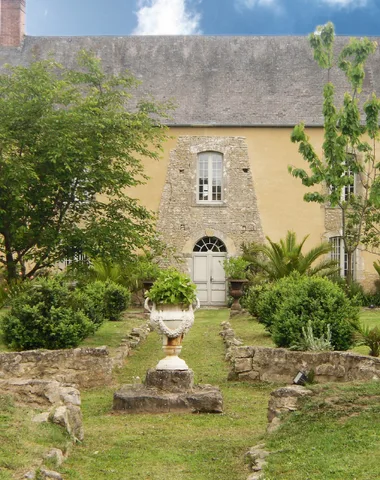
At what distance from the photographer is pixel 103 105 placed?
16.3 metres

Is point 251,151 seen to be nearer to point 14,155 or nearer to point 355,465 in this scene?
point 14,155

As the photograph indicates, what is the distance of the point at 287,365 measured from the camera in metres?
11.2

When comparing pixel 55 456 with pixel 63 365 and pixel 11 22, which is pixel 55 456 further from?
pixel 11 22

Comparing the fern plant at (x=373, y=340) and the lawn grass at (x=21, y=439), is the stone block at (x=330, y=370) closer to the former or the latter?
the fern plant at (x=373, y=340)

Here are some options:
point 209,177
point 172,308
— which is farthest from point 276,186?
point 172,308

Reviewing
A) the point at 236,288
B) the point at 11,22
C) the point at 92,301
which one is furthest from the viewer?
the point at 11,22

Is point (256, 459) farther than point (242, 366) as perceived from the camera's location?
No

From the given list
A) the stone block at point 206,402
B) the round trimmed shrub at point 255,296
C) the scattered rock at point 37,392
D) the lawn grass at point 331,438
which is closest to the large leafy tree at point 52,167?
the round trimmed shrub at point 255,296

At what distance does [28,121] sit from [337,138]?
292 inches

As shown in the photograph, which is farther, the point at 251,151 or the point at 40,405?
the point at 251,151

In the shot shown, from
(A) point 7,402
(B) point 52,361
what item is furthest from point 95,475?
(B) point 52,361

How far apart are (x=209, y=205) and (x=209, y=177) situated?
93 centimetres

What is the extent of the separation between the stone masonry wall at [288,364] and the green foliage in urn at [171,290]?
176 centimetres

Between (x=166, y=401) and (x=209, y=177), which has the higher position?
(x=209, y=177)
